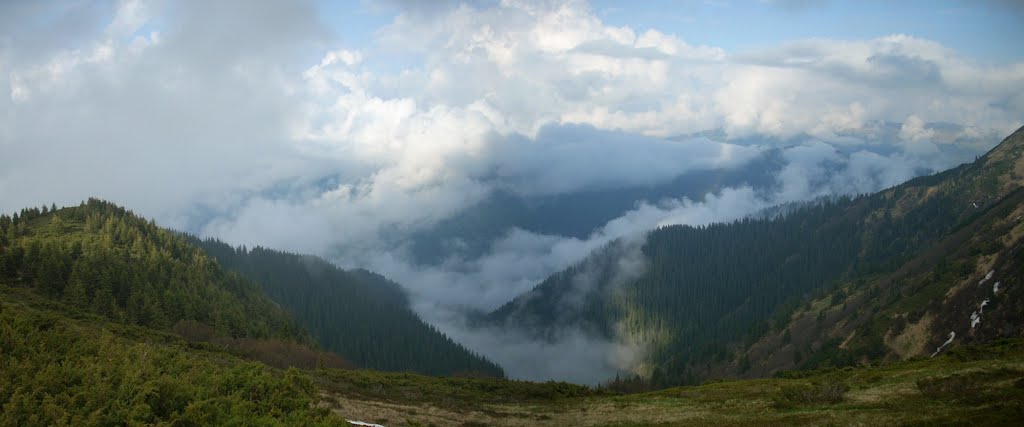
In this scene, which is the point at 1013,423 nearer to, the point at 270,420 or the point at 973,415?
the point at 973,415

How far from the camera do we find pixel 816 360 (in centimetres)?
19175

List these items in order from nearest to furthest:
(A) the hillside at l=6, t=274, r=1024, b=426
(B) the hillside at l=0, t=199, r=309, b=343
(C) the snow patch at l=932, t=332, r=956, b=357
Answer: (A) the hillside at l=6, t=274, r=1024, b=426
(B) the hillside at l=0, t=199, r=309, b=343
(C) the snow patch at l=932, t=332, r=956, b=357

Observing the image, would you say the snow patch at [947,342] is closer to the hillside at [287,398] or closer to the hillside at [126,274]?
the hillside at [287,398]

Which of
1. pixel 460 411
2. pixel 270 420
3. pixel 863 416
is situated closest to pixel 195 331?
pixel 460 411

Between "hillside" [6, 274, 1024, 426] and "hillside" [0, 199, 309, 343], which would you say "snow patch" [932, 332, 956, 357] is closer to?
"hillside" [6, 274, 1024, 426]

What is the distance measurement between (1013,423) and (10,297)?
10653cm

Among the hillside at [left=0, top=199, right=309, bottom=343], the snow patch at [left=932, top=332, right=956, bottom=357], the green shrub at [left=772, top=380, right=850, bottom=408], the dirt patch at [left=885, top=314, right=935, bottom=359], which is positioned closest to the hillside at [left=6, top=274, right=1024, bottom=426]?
the green shrub at [left=772, top=380, right=850, bottom=408]

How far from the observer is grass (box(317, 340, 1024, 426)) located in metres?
30.9

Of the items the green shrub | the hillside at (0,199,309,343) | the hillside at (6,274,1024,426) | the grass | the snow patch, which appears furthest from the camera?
the snow patch

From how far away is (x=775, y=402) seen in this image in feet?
147

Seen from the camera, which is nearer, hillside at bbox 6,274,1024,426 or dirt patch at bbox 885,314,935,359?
hillside at bbox 6,274,1024,426

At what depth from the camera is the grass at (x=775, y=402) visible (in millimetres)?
30875

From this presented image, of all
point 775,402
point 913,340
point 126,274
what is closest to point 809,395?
point 775,402

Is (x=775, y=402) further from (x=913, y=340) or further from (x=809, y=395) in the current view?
(x=913, y=340)
